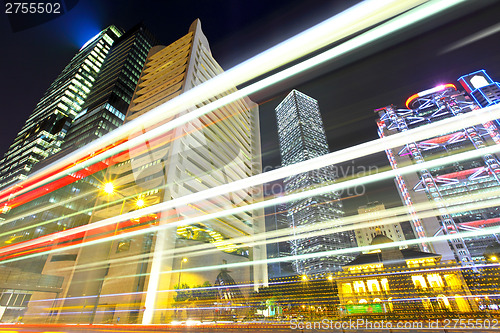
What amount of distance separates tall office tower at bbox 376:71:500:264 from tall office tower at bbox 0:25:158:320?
7742 cm

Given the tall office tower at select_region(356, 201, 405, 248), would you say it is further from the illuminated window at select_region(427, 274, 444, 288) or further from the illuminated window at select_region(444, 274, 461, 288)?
the illuminated window at select_region(427, 274, 444, 288)

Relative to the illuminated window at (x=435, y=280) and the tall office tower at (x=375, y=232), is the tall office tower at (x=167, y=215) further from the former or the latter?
the tall office tower at (x=375, y=232)

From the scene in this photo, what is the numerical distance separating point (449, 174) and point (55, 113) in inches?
5051

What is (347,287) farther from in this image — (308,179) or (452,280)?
(308,179)

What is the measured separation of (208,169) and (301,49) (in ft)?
80.5

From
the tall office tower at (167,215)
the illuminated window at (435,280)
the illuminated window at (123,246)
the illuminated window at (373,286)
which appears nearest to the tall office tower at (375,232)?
the tall office tower at (167,215)

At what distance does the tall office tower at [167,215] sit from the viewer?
19.2m

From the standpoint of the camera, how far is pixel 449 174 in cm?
6562

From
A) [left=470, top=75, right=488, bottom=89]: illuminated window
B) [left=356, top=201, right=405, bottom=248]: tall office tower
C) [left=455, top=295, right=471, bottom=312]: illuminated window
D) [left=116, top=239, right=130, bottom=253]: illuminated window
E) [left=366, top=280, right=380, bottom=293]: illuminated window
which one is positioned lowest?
[left=455, top=295, right=471, bottom=312]: illuminated window

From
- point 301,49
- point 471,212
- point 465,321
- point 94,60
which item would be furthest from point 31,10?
point 94,60

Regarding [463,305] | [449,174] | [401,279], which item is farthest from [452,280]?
[449,174]

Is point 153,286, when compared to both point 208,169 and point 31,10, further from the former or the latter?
point 31,10

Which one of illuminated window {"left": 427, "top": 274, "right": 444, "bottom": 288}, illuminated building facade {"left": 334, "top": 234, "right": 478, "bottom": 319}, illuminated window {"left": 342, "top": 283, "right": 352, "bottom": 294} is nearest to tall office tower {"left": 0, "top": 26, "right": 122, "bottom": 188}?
illuminated window {"left": 342, "top": 283, "right": 352, "bottom": 294}

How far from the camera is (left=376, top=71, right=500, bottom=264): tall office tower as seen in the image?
58.1m
